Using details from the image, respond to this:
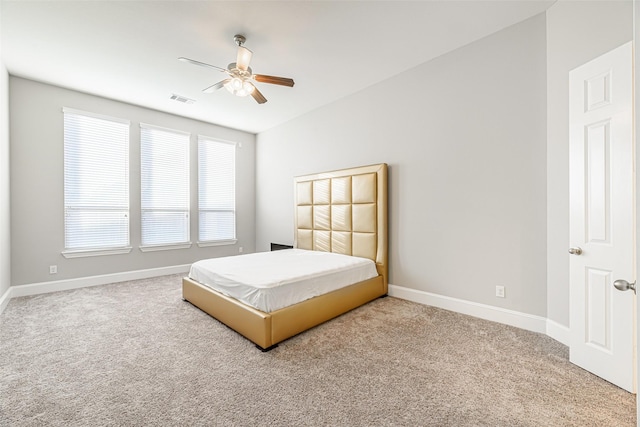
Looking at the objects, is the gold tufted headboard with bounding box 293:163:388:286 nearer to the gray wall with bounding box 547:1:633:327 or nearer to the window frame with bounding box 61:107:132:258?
the gray wall with bounding box 547:1:633:327

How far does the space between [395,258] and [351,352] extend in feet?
5.45

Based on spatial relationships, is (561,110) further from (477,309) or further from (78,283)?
(78,283)

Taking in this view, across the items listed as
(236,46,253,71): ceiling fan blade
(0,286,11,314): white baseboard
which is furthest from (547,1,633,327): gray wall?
(0,286,11,314): white baseboard

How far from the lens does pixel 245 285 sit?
7.95ft

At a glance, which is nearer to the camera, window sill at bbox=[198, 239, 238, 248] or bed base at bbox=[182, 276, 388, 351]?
bed base at bbox=[182, 276, 388, 351]

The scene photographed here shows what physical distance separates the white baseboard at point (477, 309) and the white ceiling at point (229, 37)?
9.41 feet

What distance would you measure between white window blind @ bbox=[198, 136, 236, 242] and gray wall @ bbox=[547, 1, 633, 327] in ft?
17.5

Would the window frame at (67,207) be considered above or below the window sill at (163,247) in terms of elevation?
above

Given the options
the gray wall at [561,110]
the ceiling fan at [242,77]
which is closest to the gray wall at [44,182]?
the ceiling fan at [242,77]

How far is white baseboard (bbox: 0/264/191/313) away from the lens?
3500mm

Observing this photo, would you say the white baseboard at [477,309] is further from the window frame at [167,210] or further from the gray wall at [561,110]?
the window frame at [167,210]

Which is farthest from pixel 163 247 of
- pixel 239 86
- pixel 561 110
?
pixel 561 110

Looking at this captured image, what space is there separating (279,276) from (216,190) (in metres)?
3.70

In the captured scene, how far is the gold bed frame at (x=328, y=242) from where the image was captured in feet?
7.63
